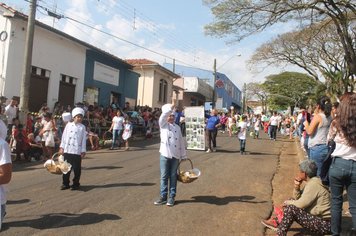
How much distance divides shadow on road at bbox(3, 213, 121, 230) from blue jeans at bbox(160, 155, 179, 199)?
120 centimetres

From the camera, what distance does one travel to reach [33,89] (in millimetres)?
19766

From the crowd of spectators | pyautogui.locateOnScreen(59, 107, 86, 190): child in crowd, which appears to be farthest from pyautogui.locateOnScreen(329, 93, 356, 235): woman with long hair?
the crowd of spectators

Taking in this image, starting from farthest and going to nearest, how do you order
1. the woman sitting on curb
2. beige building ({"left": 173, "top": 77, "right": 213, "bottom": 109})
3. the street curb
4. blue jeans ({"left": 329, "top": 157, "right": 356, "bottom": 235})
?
beige building ({"left": 173, "top": 77, "right": 213, "bottom": 109}) → the street curb → the woman sitting on curb → blue jeans ({"left": 329, "top": 157, "right": 356, "bottom": 235})

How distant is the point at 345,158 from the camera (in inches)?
204

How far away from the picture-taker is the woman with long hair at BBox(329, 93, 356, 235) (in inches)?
201

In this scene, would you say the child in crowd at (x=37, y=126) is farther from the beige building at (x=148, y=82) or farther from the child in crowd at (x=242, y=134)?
the beige building at (x=148, y=82)

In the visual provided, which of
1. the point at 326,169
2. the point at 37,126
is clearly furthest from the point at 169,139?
the point at 37,126

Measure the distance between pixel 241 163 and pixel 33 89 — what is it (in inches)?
419

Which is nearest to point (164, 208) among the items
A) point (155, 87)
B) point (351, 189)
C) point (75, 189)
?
point (75, 189)

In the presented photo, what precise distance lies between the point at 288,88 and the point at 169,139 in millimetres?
78554

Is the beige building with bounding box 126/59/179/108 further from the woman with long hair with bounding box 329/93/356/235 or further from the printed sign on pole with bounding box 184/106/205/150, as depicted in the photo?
the woman with long hair with bounding box 329/93/356/235

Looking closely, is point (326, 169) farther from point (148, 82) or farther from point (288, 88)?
point (288, 88)

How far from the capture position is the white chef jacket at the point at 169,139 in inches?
309

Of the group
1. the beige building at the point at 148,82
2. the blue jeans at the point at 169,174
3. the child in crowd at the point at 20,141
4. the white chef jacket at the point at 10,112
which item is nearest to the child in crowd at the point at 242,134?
the child in crowd at the point at 20,141
